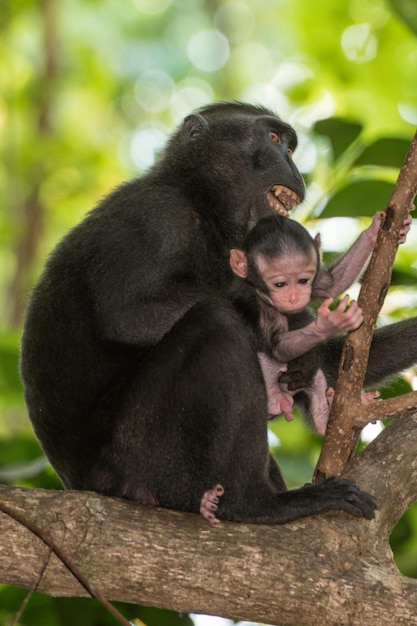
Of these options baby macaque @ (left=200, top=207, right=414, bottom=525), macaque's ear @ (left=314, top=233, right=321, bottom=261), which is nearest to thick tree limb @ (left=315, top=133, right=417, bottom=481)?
baby macaque @ (left=200, top=207, right=414, bottom=525)

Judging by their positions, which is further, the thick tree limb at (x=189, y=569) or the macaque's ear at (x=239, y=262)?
the macaque's ear at (x=239, y=262)

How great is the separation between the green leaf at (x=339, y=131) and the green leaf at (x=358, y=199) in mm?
261

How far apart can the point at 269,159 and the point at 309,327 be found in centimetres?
146

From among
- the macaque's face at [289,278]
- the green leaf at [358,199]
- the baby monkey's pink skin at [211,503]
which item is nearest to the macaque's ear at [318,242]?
the macaque's face at [289,278]

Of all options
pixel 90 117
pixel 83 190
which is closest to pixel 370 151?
pixel 83 190

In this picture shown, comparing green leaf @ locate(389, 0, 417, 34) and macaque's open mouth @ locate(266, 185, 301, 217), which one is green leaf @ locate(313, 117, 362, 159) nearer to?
macaque's open mouth @ locate(266, 185, 301, 217)

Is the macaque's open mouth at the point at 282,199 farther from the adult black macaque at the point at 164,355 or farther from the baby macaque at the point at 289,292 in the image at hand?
the baby macaque at the point at 289,292

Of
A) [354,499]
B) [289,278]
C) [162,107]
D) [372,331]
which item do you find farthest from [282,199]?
[162,107]

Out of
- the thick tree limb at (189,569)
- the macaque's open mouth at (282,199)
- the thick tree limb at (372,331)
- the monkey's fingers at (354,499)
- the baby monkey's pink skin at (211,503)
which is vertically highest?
the macaque's open mouth at (282,199)

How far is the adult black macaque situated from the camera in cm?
471

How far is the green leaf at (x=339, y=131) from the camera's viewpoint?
6.28 metres

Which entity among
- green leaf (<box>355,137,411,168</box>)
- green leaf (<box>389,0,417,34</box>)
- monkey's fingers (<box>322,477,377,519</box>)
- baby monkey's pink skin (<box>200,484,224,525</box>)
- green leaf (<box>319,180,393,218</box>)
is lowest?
baby monkey's pink skin (<box>200,484,224,525</box>)

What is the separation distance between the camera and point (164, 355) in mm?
4809

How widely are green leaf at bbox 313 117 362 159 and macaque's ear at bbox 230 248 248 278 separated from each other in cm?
142
